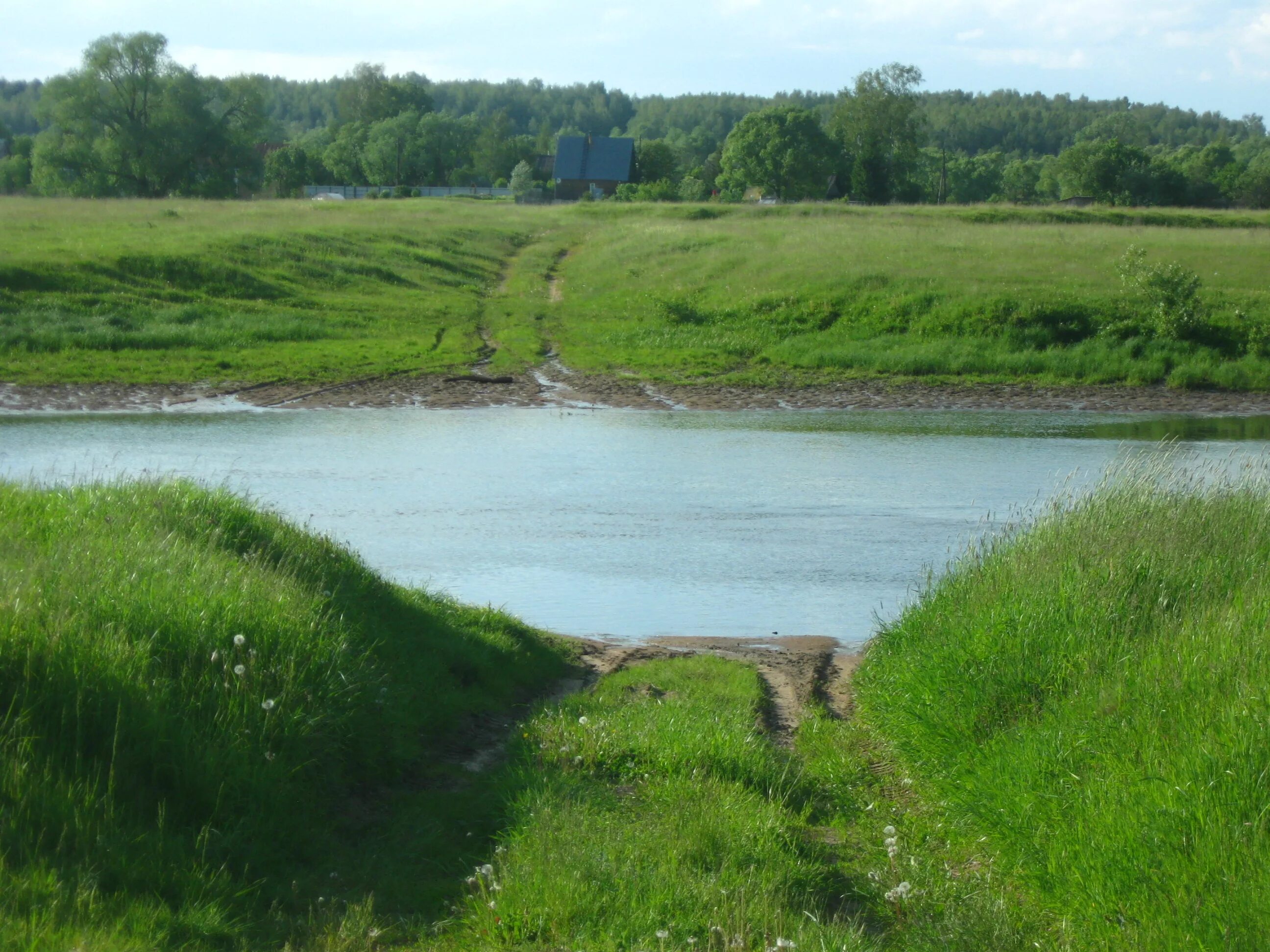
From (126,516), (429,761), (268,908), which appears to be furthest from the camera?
(126,516)

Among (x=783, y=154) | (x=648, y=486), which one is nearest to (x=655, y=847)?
(x=648, y=486)

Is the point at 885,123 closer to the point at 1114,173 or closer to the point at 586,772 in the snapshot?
the point at 1114,173

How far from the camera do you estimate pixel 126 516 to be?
773 cm

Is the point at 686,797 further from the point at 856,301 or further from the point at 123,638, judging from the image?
the point at 856,301

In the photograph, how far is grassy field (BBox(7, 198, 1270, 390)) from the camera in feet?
98.5

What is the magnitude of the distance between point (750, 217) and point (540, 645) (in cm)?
5829

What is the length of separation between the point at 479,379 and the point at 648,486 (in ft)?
38.3

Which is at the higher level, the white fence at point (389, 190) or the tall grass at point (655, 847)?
the white fence at point (389, 190)

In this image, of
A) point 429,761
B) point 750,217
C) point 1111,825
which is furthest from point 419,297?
point 1111,825

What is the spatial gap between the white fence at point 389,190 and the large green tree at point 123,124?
870 inches

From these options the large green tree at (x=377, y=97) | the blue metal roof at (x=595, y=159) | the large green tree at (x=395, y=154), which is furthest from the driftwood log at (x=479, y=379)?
the large green tree at (x=377, y=97)

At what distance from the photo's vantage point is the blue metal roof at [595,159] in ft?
391

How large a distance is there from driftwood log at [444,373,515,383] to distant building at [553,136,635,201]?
294 ft

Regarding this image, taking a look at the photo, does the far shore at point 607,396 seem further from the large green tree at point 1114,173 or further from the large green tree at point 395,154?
the large green tree at point 395,154
